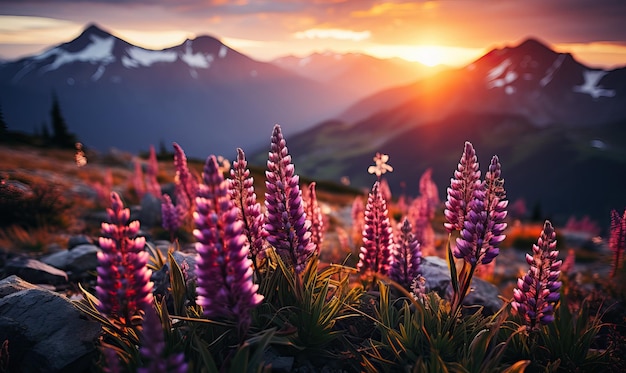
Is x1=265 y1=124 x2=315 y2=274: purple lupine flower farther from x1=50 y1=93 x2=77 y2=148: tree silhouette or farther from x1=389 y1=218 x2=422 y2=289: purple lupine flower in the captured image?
x1=50 y1=93 x2=77 y2=148: tree silhouette

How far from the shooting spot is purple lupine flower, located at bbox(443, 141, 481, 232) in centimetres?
400

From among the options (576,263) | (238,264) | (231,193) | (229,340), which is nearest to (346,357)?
(229,340)

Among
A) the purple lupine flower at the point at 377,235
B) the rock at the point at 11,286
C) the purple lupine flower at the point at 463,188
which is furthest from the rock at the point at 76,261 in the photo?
the purple lupine flower at the point at 463,188

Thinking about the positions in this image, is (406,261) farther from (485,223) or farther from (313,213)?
(485,223)

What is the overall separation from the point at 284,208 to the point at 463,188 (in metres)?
1.99

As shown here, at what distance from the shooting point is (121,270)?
3.09 meters

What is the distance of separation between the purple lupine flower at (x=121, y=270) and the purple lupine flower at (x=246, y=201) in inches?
40.0

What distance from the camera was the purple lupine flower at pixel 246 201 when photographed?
3.79m

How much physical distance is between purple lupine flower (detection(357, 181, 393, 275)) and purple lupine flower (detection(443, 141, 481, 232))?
0.91m

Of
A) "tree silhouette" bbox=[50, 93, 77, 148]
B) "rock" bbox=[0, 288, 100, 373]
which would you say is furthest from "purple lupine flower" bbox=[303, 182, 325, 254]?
"tree silhouette" bbox=[50, 93, 77, 148]

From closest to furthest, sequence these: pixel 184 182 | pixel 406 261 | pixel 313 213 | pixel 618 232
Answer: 1. pixel 406 261
2. pixel 313 213
3. pixel 618 232
4. pixel 184 182

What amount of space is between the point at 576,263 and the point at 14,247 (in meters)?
24.0

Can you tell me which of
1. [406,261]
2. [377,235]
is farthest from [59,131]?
[406,261]

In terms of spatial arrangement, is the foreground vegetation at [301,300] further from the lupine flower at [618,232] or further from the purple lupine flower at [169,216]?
the purple lupine flower at [169,216]
